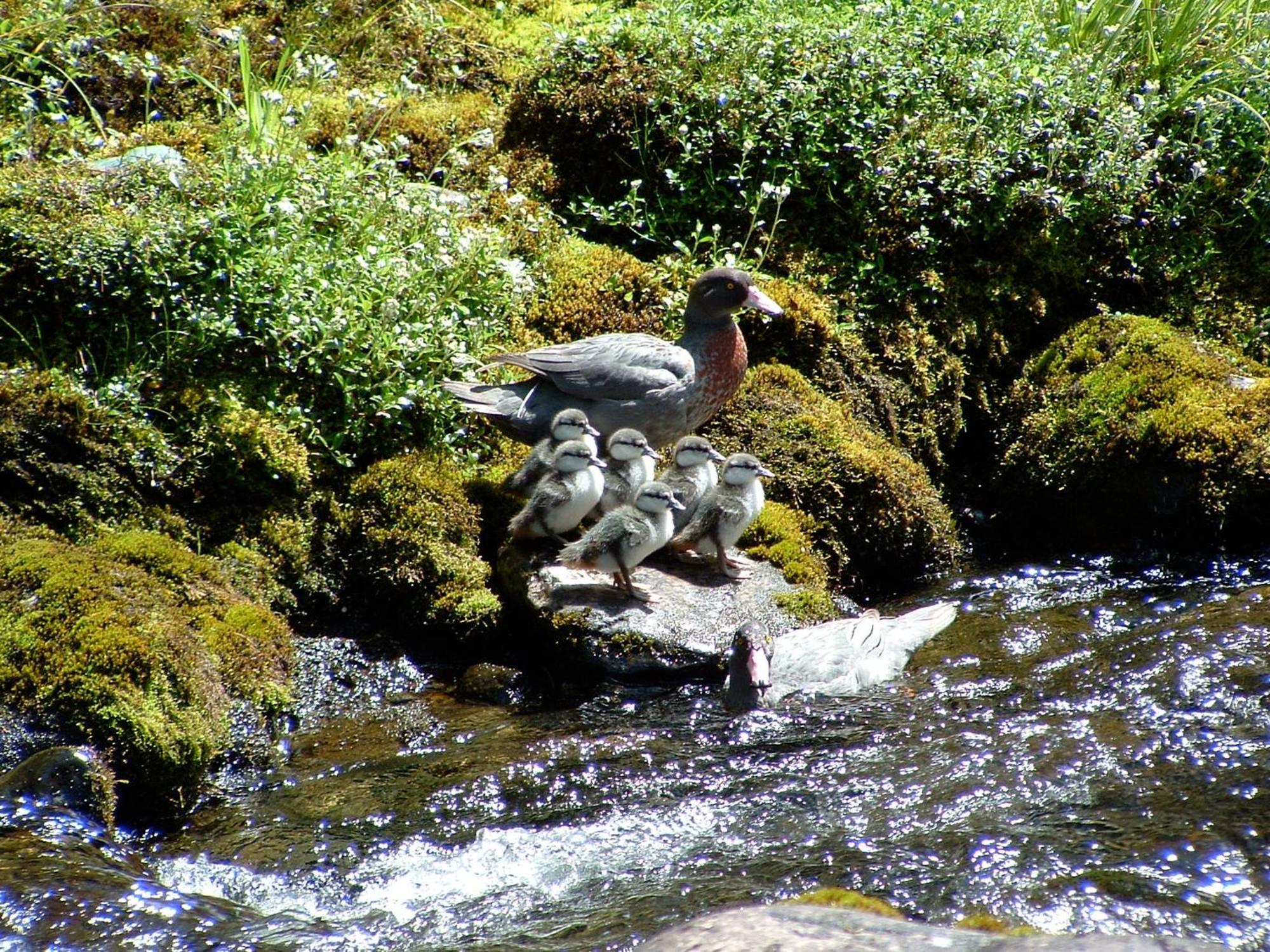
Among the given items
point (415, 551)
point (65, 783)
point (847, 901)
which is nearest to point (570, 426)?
point (415, 551)

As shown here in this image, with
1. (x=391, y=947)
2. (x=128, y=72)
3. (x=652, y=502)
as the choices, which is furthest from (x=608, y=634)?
(x=128, y=72)

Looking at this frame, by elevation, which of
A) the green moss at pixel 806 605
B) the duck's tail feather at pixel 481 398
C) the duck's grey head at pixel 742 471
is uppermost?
the duck's tail feather at pixel 481 398

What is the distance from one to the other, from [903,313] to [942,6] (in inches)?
Result: 119

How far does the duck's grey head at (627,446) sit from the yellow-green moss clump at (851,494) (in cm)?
104

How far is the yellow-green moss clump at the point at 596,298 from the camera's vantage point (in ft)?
26.5

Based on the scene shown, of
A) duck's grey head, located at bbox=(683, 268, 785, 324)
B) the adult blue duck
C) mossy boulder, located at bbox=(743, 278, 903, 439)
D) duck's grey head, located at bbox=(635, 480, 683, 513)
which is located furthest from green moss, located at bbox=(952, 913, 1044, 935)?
mossy boulder, located at bbox=(743, 278, 903, 439)

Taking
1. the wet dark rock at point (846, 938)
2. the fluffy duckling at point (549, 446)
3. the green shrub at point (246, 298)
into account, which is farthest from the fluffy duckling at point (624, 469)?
the wet dark rock at point (846, 938)

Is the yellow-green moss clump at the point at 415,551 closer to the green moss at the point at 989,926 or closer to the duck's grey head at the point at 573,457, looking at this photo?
the duck's grey head at the point at 573,457

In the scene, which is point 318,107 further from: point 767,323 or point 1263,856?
point 1263,856

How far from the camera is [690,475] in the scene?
662 cm

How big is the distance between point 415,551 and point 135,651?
5.71 ft

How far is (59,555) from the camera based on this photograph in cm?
549

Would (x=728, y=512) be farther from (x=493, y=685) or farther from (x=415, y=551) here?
(x=415, y=551)

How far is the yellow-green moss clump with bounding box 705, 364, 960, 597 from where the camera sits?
23.9 ft
